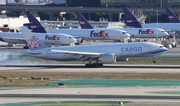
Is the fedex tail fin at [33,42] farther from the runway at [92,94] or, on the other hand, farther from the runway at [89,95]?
the runway at [89,95]

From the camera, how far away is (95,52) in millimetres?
66438

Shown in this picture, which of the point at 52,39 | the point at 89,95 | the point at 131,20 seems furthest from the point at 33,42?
the point at 131,20

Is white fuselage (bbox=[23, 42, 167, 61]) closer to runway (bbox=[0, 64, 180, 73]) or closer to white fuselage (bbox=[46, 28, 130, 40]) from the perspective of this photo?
runway (bbox=[0, 64, 180, 73])

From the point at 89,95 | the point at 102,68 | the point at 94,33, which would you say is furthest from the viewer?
the point at 94,33

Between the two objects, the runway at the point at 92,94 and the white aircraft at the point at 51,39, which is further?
the white aircraft at the point at 51,39

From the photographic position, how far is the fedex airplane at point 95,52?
65500 millimetres

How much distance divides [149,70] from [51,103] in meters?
24.1

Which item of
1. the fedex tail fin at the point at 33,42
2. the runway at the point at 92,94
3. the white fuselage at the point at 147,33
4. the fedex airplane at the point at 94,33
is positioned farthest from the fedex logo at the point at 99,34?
the runway at the point at 92,94

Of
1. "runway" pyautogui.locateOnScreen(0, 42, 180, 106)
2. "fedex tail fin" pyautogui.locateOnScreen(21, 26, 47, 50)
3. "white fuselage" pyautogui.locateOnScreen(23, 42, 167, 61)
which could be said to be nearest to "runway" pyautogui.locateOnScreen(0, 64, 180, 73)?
"white fuselage" pyautogui.locateOnScreen(23, 42, 167, 61)

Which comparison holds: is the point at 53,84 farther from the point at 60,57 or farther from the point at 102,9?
the point at 102,9

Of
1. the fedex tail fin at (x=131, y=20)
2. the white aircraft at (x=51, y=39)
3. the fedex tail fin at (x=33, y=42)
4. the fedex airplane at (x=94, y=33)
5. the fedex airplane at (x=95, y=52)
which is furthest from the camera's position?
the fedex tail fin at (x=131, y=20)

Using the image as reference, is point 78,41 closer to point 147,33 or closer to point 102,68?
point 147,33

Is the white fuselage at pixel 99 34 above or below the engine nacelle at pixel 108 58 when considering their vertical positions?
below

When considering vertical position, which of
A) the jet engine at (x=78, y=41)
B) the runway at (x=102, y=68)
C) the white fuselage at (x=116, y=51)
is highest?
the white fuselage at (x=116, y=51)
